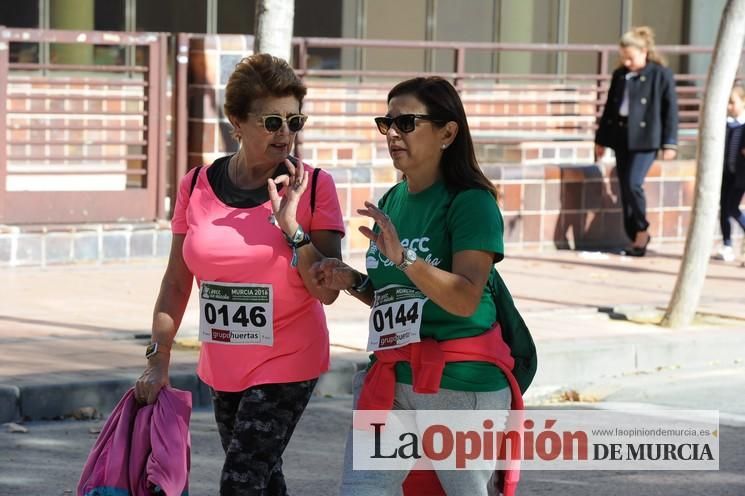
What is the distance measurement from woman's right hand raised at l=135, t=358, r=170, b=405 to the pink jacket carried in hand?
5cm

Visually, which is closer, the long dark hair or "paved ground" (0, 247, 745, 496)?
the long dark hair

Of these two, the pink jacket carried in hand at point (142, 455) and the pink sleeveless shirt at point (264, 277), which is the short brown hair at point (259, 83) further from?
the pink jacket carried in hand at point (142, 455)

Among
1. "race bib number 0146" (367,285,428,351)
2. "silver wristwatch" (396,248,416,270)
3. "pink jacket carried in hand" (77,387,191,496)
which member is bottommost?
"pink jacket carried in hand" (77,387,191,496)

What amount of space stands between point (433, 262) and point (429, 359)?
0.27 meters

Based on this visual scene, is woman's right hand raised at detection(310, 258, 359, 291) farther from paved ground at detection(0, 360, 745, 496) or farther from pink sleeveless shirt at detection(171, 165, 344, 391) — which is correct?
paved ground at detection(0, 360, 745, 496)

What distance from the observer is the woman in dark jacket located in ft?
46.4

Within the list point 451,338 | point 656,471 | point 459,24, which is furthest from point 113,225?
point 459,24

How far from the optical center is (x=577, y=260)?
13.9 m

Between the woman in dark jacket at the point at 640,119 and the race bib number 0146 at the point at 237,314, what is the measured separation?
Answer: 9867 mm

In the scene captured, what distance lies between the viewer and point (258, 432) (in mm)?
4508

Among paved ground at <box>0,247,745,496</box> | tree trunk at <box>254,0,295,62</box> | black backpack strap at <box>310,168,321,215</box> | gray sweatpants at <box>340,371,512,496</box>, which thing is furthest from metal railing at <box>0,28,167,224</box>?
gray sweatpants at <box>340,371,512,496</box>

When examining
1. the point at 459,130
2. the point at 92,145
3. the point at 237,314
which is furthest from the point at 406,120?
the point at 92,145

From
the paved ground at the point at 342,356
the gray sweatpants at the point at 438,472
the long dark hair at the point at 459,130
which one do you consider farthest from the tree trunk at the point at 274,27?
the gray sweatpants at the point at 438,472

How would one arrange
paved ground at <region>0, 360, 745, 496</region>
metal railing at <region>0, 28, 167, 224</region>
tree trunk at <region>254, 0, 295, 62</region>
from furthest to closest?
metal railing at <region>0, 28, 167, 224</region> < tree trunk at <region>254, 0, 295, 62</region> < paved ground at <region>0, 360, 745, 496</region>
